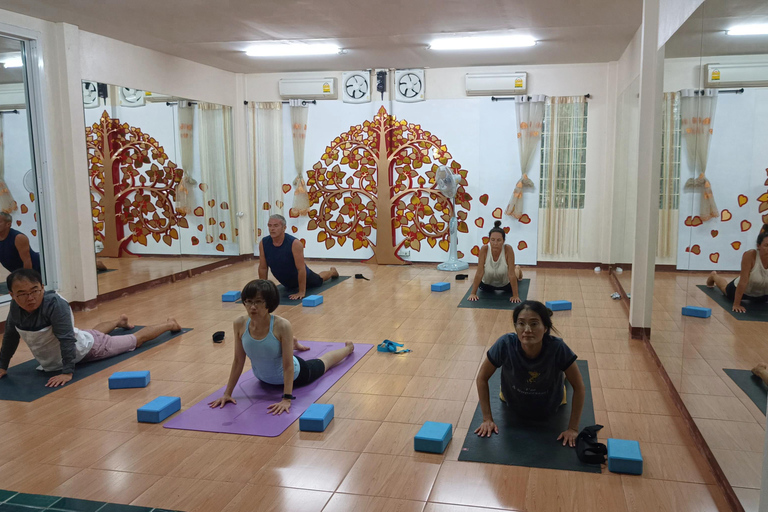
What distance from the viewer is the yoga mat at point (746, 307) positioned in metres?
2.29

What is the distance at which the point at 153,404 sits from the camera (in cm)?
357

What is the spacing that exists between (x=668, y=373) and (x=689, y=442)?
813 mm

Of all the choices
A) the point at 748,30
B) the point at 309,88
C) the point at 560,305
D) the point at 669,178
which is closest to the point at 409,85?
the point at 309,88

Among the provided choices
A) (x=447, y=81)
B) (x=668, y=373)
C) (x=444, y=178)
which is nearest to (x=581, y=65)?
(x=447, y=81)

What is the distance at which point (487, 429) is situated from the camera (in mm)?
3221

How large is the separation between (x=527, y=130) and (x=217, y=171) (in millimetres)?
4130

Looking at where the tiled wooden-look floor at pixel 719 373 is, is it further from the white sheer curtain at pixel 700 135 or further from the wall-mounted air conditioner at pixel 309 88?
the wall-mounted air conditioner at pixel 309 88

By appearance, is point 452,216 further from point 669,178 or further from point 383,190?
point 669,178

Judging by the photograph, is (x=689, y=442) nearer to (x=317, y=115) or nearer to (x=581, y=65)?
(x=581, y=65)

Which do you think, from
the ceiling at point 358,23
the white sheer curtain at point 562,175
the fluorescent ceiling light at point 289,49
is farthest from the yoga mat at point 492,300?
the fluorescent ceiling light at point 289,49

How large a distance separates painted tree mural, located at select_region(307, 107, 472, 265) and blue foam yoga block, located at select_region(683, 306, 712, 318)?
18.1 feet

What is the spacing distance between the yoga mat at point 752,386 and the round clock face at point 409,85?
6817 millimetres

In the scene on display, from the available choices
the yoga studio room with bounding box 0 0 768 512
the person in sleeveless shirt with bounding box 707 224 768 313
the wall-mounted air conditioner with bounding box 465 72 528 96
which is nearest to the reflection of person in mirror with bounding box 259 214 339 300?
the yoga studio room with bounding box 0 0 768 512

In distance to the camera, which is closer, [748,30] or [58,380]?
[748,30]
